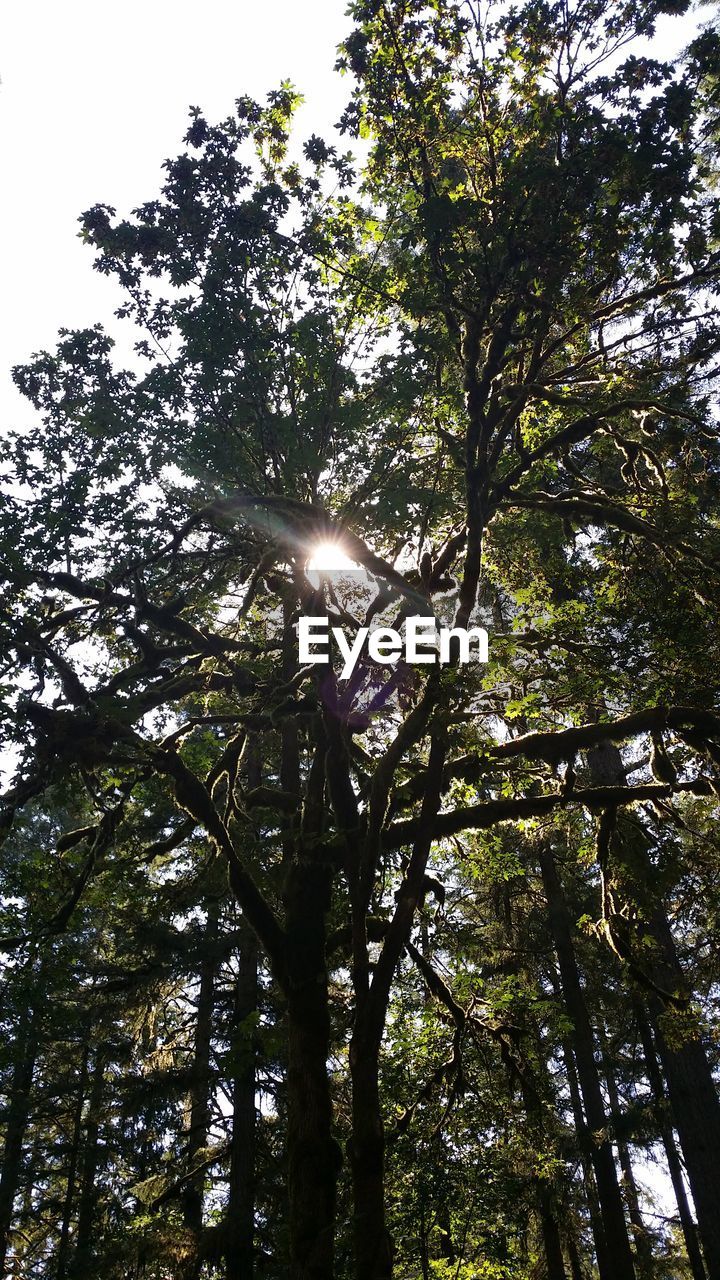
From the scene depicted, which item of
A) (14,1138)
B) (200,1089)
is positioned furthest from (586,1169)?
(14,1138)

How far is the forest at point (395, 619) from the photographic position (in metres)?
8.67

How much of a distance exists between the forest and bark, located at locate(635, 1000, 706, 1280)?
2.57m

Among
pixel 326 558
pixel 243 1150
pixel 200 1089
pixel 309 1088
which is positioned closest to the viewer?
pixel 309 1088

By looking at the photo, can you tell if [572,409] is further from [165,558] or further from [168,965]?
[168,965]

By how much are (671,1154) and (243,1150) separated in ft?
47.8

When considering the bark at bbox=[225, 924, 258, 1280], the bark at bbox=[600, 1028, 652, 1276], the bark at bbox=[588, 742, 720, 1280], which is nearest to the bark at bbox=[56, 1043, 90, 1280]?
the bark at bbox=[225, 924, 258, 1280]

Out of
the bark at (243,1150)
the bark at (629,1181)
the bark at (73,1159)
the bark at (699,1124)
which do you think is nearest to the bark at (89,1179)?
the bark at (73,1159)

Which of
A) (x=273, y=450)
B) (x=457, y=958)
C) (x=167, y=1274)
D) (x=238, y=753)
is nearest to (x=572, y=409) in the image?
(x=273, y=450)

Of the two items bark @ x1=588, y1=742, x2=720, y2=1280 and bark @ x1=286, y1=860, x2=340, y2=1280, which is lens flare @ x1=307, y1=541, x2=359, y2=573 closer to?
bark @ x1=286, y1=860, x2=340, y2=1280

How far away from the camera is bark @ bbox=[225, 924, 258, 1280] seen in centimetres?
1201

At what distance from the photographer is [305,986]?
9.05 metres

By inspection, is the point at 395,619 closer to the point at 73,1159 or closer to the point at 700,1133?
the point at 700,1133

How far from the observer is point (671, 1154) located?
22.2 m

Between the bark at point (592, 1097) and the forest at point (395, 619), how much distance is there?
0.15 meters
